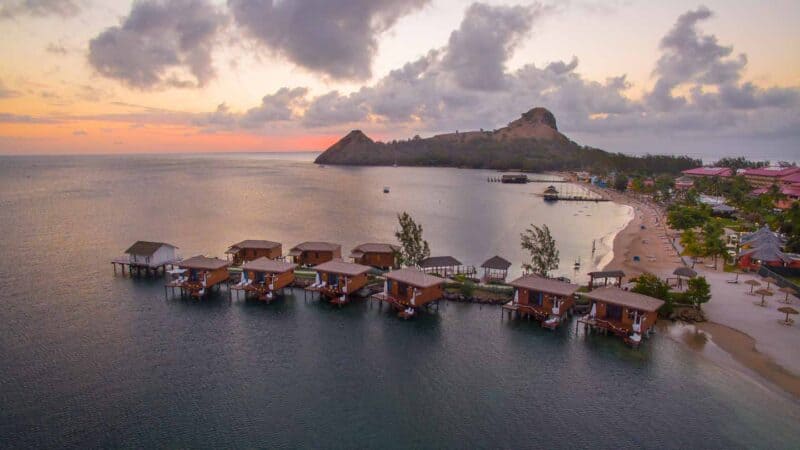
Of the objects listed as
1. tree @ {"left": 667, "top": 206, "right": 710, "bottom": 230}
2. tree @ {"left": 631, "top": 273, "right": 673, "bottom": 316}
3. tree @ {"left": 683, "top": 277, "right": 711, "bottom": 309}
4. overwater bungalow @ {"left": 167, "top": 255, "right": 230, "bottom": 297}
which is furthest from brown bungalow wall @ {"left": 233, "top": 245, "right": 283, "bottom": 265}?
tree @ {"left": 667, "top": 206, "right": 710, "bottom": 230}

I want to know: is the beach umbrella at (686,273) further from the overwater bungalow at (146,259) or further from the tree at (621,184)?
the tree at (621,184)

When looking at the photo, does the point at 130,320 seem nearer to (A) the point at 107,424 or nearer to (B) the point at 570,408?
(A) the point at 107,424

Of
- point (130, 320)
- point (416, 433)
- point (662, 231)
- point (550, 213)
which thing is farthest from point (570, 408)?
point (550, 213)

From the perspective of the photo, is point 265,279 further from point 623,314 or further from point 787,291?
point 787,291

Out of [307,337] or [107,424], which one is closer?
[107,424]

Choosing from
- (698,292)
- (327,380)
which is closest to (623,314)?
(698,292)

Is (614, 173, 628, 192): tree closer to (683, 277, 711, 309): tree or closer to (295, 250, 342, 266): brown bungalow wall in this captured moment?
(683, 277, 711, 309): tree
